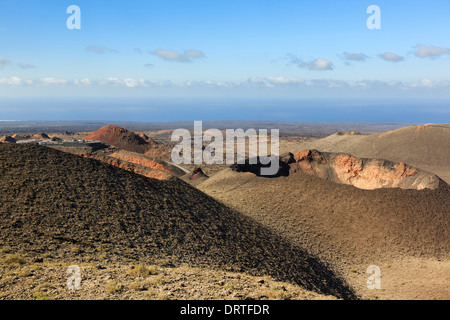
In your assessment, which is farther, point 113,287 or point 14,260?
point 14,260

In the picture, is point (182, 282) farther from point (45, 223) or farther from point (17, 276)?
point (45, 223)

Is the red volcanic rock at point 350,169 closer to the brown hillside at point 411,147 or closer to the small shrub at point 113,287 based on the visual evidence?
the small shrub at point 113,287

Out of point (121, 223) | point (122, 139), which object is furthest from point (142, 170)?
point (122, 139)

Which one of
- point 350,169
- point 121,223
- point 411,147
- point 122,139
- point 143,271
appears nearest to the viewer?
point 143,271

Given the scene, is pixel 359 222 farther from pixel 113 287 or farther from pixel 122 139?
pixel 122 139

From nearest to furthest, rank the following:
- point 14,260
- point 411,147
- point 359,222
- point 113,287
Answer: point 113,287
point 14,260
point 359,222
point 411,147

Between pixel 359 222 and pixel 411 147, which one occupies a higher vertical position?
pixel 411 147

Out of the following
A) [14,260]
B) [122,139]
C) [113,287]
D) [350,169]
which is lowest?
[113,287]
